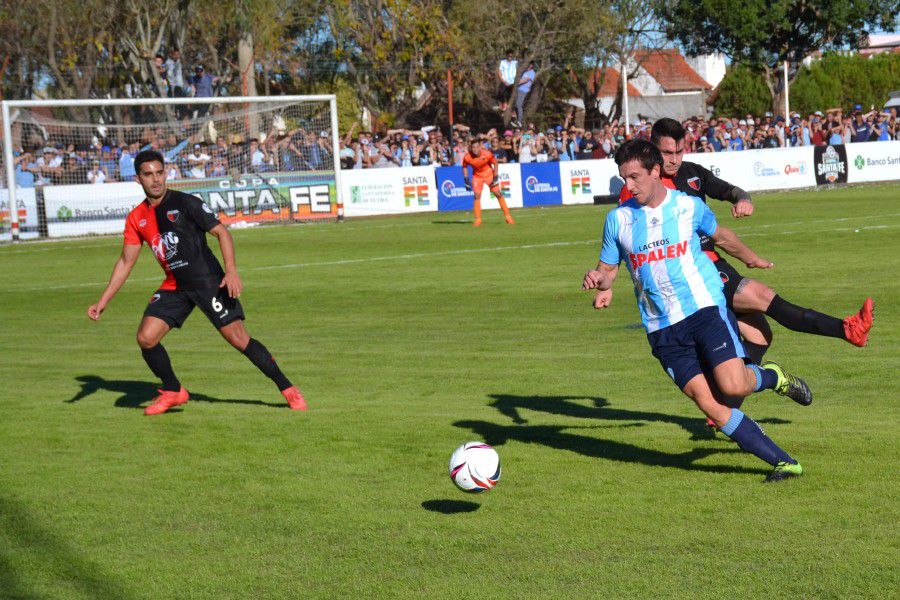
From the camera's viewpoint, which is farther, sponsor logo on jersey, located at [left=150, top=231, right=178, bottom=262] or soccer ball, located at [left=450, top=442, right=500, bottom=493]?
sponsor logo on jersey, located at [left=150, top=231, right=178, bottom=262]

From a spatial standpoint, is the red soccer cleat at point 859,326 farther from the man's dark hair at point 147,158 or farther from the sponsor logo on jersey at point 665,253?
the man's dark hair at point 147,158

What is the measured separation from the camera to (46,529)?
20.1 feet

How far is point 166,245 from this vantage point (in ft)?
30.0

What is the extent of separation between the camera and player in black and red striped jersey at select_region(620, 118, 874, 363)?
7.52m

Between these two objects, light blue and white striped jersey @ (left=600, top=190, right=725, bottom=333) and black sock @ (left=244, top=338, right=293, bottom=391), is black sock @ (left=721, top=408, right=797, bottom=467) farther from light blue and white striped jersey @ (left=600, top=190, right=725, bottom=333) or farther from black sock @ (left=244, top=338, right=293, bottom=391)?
black sock @ (left=244, top=338, right=293, bottom=391)

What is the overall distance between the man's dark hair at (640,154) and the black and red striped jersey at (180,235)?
3703 millimetres

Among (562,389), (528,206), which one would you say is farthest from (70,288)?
(528,206)

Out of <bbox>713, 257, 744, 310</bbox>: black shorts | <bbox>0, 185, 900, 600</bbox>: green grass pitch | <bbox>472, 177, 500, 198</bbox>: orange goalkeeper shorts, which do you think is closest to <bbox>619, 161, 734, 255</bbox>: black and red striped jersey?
<bbox>713, 257, 744, 310</bbox>: black shorts

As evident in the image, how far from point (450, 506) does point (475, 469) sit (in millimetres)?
248

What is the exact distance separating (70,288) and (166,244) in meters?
10.5

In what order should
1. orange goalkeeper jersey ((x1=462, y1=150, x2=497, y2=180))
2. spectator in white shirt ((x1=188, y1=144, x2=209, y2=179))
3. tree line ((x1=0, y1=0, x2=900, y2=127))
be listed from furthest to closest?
tree line ((x1=0, y1=0, x2=900, y2=127)), spectator in white shirt ((x1=188, y1=144, x2=209, y2=179)), orange goalkeeper jersey ((x1=462, y1=150, x2=497, y2=180))

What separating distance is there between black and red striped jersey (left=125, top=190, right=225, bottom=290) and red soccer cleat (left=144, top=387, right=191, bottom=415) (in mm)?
842

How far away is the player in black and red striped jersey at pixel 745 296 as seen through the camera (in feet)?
24.7

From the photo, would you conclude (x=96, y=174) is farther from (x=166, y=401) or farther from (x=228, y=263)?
(x=228, y=263)
